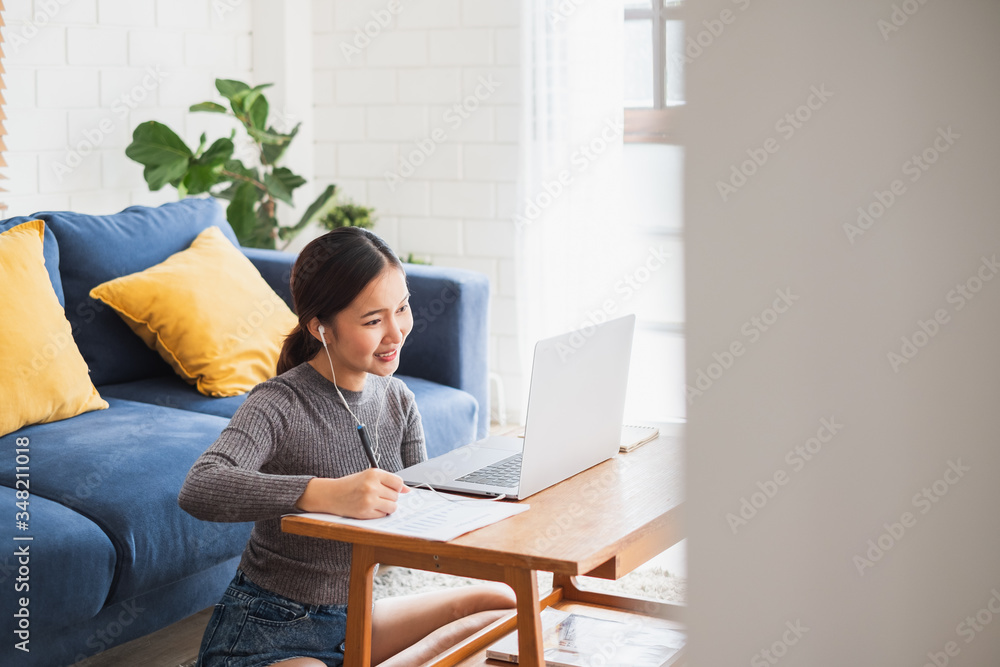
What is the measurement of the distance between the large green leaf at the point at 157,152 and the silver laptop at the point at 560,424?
2.12m

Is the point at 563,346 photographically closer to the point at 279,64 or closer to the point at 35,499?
the point at 35,499

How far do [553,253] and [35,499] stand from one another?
7.58 feet

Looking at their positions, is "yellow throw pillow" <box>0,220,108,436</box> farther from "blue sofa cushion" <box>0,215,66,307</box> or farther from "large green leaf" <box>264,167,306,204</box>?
"large green leaf" <box>264,167,306,204</box>

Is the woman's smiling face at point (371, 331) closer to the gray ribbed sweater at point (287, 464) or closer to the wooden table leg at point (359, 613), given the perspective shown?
the gray ribbed sweater at point (287, 464)

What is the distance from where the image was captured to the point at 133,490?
6.40 ft

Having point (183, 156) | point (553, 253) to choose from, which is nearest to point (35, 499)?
point (183, 156)

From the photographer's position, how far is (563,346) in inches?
54.9

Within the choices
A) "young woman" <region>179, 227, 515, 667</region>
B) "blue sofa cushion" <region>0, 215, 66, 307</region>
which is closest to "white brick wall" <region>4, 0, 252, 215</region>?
"blue sofa cushion" <region>0, 215, 66, 307</region>

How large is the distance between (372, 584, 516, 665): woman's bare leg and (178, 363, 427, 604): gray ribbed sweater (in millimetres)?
135

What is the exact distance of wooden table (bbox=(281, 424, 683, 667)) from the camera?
120 centimetres

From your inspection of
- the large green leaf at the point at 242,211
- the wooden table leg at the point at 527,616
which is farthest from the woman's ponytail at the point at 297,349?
the large green leaf at the point at 242,211

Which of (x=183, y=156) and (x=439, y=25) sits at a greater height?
(x=439, y=25)

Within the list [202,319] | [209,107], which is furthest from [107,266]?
[209,107]

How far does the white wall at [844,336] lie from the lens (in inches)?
11.2
